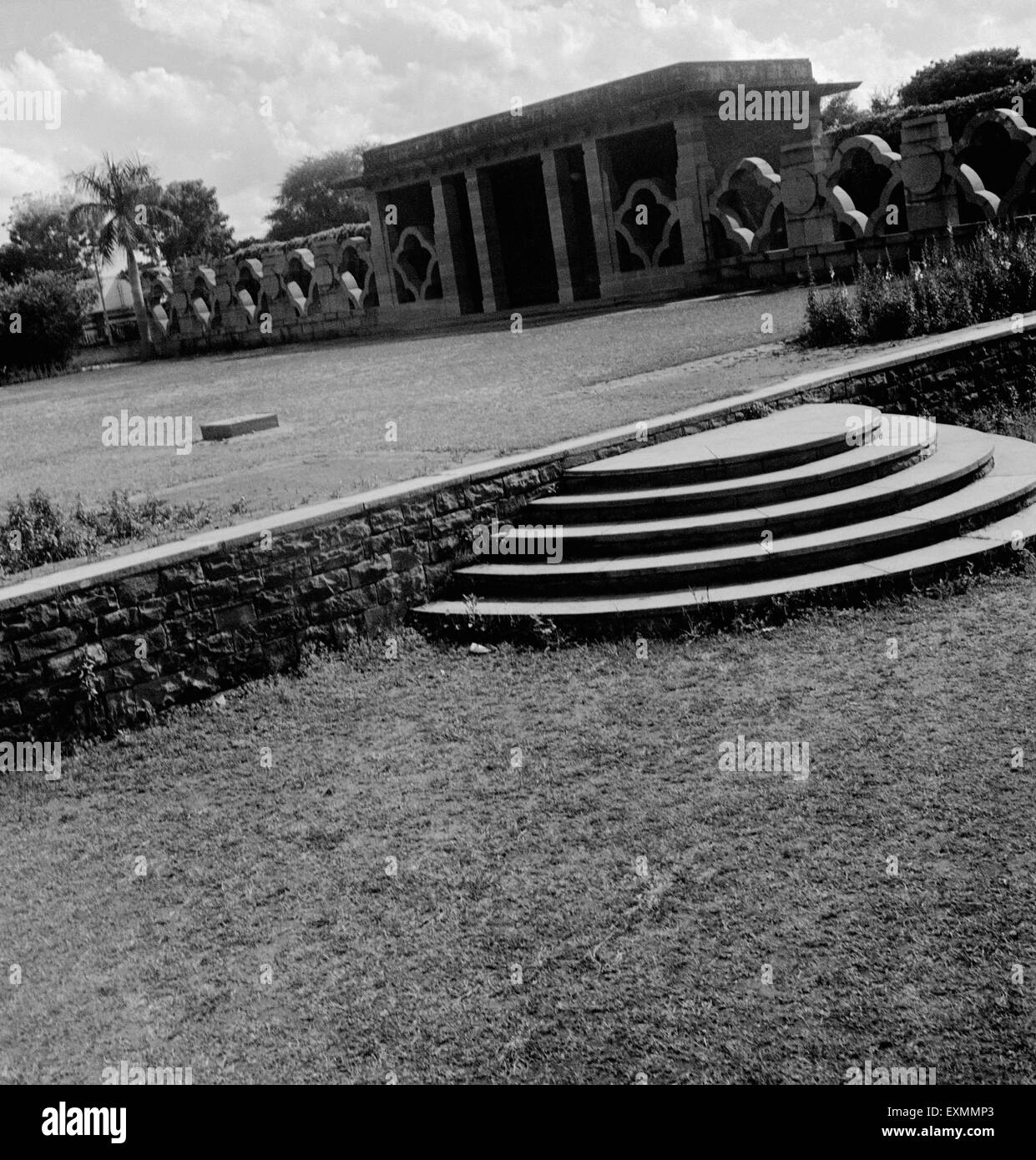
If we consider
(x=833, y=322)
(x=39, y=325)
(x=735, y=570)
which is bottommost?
(x=735, y=570)

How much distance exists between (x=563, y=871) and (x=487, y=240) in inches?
947

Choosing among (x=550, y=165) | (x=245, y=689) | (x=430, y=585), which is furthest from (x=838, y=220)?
(x=245, y=689)

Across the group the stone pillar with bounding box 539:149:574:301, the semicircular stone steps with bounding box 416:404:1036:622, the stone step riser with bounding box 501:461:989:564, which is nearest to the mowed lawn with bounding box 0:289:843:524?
the semicircular stone steps with bounding box 416:404:1036:622

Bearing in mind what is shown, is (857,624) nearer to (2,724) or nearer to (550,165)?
(2,724)

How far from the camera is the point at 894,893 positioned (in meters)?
4.83

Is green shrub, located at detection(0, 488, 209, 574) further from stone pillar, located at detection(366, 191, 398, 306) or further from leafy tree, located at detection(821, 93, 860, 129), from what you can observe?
leafy tree, located at detection(821, 93, 860, 129)

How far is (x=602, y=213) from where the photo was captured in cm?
2475

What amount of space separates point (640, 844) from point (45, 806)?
324 centimetres

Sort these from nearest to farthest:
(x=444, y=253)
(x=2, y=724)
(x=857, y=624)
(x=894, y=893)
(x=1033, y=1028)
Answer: (x=1033, y=1028) < (x=894, y=893) < (x=2, y=724) < (x=857, y=624) < (x=444, y=253)

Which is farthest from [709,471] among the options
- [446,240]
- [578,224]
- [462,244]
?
[462,244]

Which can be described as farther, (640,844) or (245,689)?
(245,689)

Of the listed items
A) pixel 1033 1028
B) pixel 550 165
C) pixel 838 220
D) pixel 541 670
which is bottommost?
pixel 1033 1028

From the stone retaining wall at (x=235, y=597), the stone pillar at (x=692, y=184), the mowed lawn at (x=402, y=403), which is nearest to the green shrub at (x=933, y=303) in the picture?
the mowed lawn at (x=402, y=403)

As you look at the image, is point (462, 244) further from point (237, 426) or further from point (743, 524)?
point (743, 524)
